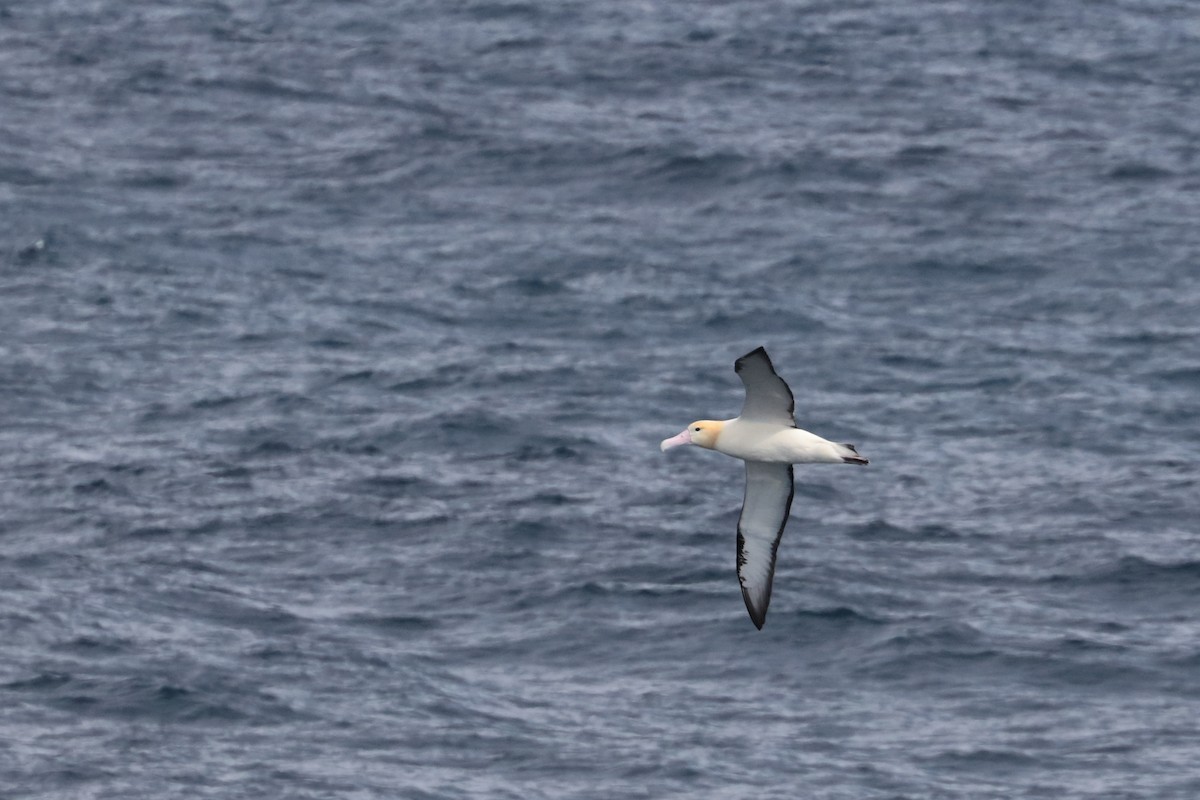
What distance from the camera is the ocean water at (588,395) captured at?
1286 inches

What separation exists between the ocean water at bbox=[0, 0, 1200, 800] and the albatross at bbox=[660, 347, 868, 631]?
1008 cm

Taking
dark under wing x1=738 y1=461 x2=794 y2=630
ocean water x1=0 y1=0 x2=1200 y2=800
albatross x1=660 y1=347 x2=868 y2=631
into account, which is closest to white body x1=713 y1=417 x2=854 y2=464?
albatross x1=660 y1=347 x2=868 y2=631

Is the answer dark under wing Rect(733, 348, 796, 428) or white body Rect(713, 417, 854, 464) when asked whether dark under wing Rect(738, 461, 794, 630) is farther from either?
dark under wing Rect(733, 348, 796, 428)

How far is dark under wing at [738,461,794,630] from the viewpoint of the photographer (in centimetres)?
2142

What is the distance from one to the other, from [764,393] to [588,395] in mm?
22451

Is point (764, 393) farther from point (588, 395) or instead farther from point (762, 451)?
point (588, 395)

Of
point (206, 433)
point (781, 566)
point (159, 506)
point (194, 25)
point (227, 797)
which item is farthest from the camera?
point (194, 25)

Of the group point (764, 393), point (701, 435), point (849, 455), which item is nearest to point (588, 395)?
point (701, 435)

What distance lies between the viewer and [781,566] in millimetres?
35375

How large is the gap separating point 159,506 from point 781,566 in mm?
10591

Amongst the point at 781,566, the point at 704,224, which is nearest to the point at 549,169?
the point at 704,224

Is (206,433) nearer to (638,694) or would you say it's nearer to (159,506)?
(159,506)

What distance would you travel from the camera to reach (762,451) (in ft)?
66.7

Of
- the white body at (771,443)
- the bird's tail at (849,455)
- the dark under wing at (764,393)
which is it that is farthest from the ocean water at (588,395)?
the bird's tail at (849,455)
